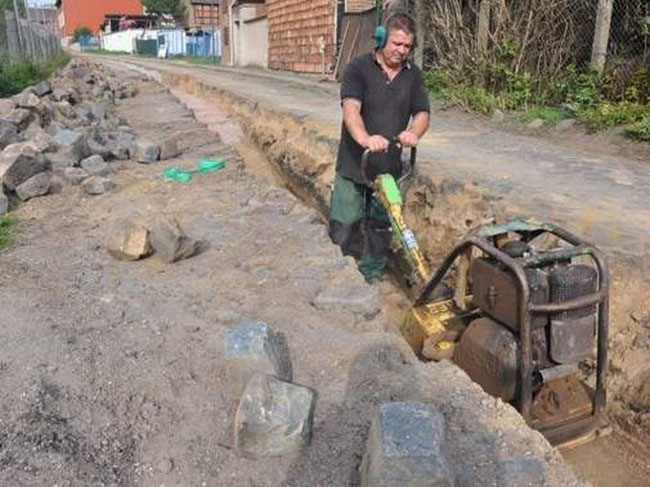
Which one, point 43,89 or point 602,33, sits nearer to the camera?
point 602,33

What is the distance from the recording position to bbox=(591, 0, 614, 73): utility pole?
31.3 ft

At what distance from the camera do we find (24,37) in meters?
17.0

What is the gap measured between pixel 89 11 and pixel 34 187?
69.1 m

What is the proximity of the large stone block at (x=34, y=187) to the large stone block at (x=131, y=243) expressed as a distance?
211 centimetres

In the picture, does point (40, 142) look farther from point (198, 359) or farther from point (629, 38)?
point (629, 38)

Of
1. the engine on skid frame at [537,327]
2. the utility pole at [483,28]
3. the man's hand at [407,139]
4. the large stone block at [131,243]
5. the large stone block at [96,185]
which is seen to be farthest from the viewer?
the utility pole at [483,28]

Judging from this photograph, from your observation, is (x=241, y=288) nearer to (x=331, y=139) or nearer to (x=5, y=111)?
(x=331, y=139)

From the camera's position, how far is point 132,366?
2852 mm

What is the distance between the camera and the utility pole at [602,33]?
9.55 metres

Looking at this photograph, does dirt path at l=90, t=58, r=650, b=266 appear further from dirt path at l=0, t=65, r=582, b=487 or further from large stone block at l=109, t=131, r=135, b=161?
large stone block at l=109, t=131, r=135, b=161

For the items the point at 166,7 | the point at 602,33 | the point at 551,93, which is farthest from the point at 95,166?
the point at 166,7

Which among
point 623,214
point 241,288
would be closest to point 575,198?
point 623,214

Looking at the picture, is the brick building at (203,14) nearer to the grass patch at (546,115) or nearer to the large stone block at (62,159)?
the grass patch at (546,115)

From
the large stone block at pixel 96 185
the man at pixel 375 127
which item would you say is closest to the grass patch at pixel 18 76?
the large stone block at pixel 96 185
